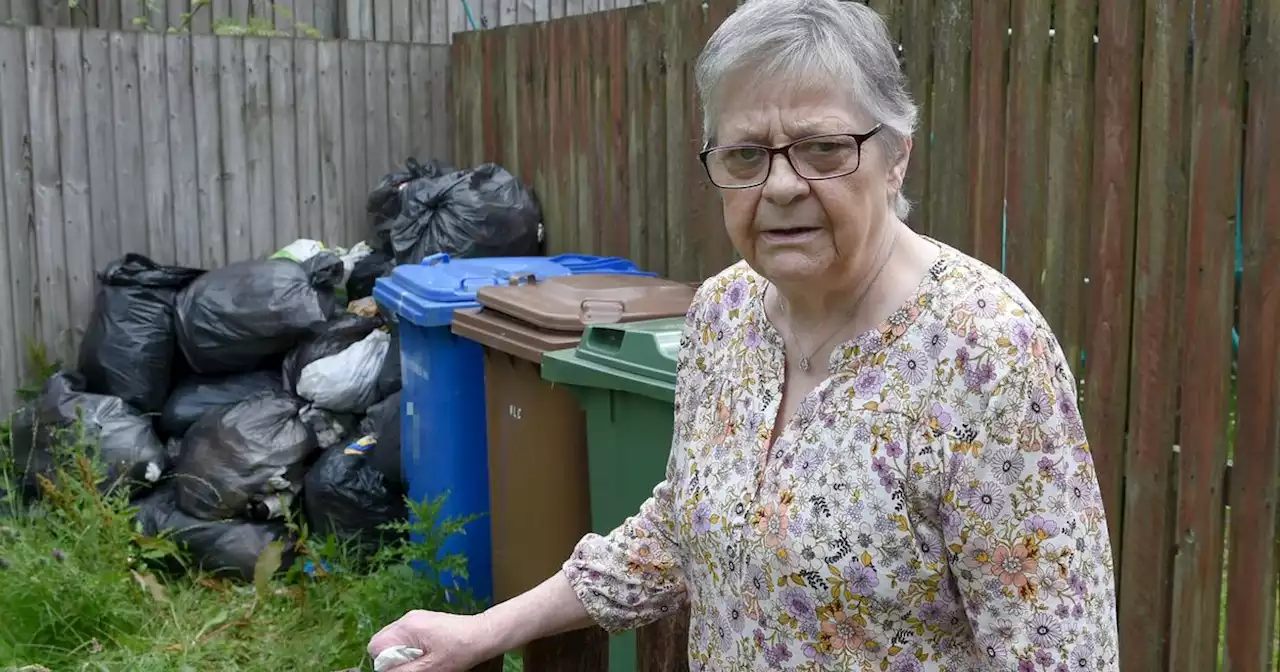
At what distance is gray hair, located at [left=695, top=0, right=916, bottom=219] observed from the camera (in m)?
1.48

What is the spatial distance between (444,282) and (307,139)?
2479 millimetres

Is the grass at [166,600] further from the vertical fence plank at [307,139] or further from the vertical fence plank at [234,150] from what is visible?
the vertical fence plank at [307,139]

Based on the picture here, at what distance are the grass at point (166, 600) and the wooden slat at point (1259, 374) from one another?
235 cm

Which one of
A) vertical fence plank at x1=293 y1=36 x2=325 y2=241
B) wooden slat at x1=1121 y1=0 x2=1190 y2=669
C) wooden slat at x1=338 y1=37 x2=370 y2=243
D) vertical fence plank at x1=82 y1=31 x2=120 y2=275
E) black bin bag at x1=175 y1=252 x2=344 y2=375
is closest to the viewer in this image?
wooden slat at x1=1121 y1=0 x2=1190 y2=669

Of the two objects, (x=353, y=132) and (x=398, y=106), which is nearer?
(x=353, y=132)

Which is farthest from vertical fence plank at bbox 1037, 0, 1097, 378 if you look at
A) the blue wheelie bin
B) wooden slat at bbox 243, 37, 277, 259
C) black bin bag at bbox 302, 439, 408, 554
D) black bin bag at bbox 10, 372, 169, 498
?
wooden slat at bbox 243, 37, 277, 259

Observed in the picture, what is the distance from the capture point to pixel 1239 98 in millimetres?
2744

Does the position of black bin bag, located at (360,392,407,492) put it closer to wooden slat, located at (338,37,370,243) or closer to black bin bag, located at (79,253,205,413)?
black bin bag, located at (79,253,205,413)

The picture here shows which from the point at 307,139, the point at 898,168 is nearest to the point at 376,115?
the point at 307,139

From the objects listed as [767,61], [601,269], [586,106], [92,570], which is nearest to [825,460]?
[767,61]

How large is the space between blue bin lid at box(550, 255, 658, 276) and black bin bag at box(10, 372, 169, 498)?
6.59 feet

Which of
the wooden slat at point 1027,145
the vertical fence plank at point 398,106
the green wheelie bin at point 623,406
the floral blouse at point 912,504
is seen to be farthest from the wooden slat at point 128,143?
the floral blouse at point 912,504

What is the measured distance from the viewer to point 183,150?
6.03 metres

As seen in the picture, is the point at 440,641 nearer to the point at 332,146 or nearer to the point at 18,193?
the point at 18,193
